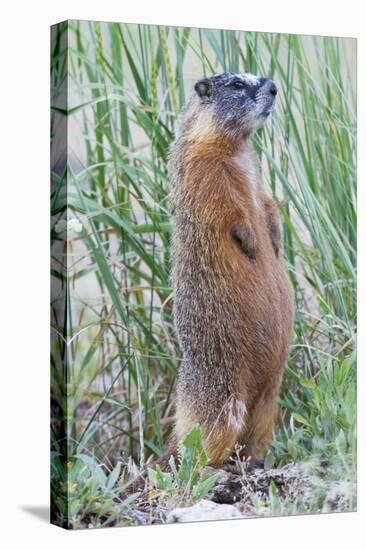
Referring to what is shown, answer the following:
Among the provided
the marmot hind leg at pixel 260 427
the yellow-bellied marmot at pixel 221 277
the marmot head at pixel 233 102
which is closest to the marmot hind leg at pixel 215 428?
the yellow-bellied marmot at pixel 221 277

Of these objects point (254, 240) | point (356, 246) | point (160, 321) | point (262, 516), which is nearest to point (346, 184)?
point (356, 246)

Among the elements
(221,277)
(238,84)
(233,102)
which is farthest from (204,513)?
(238,84)

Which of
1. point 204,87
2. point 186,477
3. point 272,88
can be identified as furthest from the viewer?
point 272,88

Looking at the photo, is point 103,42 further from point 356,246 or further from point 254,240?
point 356,246

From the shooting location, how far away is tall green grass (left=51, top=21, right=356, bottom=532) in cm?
680

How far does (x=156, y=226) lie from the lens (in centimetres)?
713

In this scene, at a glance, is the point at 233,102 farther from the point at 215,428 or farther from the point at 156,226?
the point at 215,428

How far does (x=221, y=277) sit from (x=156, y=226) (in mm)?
514

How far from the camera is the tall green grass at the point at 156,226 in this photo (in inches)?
268

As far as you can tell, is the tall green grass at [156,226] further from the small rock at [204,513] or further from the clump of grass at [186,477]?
the small rock at [204,513]

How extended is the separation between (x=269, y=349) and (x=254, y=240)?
695 mm

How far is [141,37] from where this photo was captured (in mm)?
7043

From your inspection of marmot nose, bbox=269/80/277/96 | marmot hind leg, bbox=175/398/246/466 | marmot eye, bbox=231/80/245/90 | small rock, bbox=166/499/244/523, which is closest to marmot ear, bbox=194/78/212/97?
marmot eye, bbox=231/80/245/90

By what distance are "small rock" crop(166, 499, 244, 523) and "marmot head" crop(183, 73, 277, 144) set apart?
2299 mm
